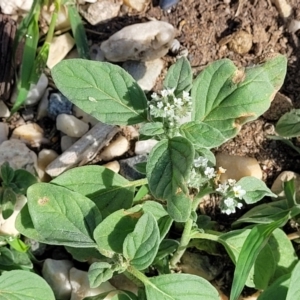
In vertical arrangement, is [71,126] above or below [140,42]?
below

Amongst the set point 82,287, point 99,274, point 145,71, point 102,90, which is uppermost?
point 102,90

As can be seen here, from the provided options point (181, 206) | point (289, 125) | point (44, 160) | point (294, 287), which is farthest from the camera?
point (44, 160)

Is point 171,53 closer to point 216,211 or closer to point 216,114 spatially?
point 216,211

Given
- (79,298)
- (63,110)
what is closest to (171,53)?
(63,110)

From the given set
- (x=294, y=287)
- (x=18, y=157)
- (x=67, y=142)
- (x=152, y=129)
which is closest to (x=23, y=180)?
(x=18, y=157)

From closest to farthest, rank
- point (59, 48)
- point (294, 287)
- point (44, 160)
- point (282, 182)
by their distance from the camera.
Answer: point (294, 287)
point (282, 182)
point (44, 160)
point (59, 48)

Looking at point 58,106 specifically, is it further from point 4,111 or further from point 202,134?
point 202,134
